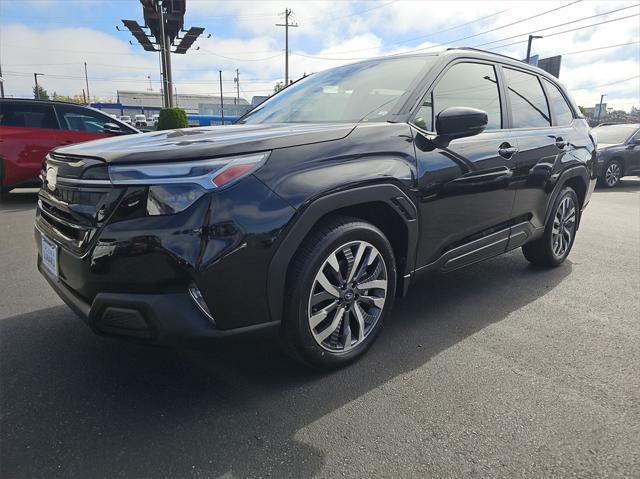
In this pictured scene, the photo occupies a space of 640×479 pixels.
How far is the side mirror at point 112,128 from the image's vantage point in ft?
22.9

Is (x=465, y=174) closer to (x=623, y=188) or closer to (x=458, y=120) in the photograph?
(x=458, y=120)

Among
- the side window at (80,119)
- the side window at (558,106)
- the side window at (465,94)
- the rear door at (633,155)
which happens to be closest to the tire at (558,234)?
the side window at (558,106)

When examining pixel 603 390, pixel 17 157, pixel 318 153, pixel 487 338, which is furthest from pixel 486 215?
pixel 17 157

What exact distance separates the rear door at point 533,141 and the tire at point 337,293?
1.55 meters

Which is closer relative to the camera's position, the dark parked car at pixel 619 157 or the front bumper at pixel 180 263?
the front bumper at pixel 180 263

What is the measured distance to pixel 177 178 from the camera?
1.86 m

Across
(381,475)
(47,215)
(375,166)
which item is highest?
(375,166)

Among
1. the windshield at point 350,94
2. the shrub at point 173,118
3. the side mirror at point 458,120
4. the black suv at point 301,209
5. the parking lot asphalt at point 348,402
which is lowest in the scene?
the parking lot asphalt at point 348,402

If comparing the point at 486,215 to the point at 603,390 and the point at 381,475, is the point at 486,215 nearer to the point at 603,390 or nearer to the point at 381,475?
the point at 603,390

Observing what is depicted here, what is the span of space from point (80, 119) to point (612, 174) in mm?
11682

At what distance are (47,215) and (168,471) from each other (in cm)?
149

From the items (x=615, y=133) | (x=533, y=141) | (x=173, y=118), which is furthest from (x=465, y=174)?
(x=173, y=118)

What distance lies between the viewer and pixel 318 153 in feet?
7.07

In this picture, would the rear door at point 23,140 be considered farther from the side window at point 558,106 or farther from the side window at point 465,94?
the side window at point 558,106
